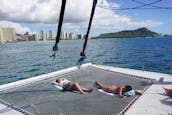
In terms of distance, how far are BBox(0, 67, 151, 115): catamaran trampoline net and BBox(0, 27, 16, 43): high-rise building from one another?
15515cm

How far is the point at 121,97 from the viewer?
6340 millimetres

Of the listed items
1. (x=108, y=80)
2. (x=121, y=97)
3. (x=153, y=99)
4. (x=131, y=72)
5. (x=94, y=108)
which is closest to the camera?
(x=94, y=108)

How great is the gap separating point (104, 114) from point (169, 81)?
13.8 ft

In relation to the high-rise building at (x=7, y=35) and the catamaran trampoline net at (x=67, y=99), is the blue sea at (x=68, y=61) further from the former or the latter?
the high-rise building at (x=7, y=35)

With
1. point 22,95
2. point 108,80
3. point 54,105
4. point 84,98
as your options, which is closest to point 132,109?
point 84,98

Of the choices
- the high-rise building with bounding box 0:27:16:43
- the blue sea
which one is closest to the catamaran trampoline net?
the blue sea

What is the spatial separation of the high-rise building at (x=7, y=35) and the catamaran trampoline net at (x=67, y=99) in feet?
509

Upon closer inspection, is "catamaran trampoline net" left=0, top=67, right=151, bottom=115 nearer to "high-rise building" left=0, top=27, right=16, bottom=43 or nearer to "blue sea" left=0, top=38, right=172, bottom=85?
"blue sea" left=0, top=38, right=172, bottom=85

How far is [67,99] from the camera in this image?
6254mm

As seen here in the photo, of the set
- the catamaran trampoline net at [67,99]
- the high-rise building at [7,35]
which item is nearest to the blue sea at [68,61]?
the catamaran trampoline net at [67,99]

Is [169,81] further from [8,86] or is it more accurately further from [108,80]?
[8,86]

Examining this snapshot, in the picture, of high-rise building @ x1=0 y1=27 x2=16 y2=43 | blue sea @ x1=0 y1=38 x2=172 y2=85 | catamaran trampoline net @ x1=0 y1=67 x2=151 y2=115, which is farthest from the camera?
high-rise building @ x1=0 y1=27 x2=16 y2=43

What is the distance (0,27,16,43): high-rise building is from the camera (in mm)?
149200

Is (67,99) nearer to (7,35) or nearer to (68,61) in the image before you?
(68,61)
